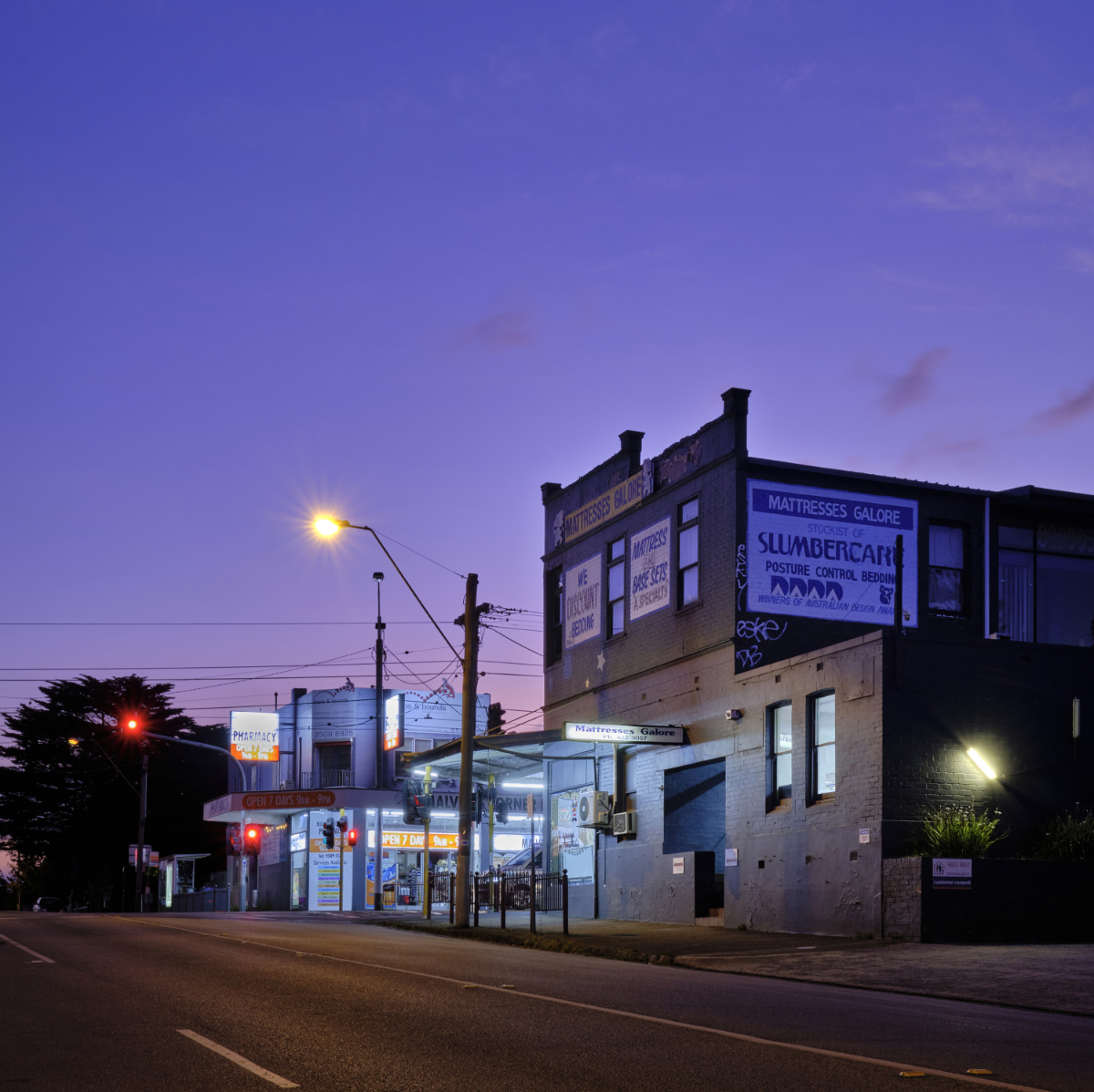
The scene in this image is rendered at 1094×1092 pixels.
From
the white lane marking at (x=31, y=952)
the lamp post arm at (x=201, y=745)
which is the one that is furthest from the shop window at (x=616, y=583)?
the lamp post arm at (x=201, y=745)

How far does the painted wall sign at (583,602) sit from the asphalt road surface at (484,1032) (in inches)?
663

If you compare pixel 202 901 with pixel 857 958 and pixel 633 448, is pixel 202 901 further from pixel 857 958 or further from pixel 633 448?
pixel 857 958

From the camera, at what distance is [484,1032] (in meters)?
9.62

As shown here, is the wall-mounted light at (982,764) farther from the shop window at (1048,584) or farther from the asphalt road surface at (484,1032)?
the asphalt road surface at (484,1032)

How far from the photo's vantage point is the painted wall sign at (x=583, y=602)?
1307 inches

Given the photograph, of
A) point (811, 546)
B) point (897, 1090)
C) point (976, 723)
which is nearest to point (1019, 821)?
point (976, 723)

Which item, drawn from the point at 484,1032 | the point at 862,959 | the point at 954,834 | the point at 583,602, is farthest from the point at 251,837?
the point at 484,1032

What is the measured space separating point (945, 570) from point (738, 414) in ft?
18.7

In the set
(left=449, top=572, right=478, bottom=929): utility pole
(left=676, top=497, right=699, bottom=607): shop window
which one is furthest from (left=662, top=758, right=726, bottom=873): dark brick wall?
(left=449, top=572, right=478, bottom=929): utility pole

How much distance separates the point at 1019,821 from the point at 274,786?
39.8 metres

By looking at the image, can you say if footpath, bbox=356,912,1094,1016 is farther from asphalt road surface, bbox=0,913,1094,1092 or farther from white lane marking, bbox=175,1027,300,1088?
white lane marking, bbox=175,1027,300,1088

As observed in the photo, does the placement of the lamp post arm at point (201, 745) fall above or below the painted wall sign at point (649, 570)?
below

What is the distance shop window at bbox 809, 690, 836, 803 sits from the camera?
23.9 meters

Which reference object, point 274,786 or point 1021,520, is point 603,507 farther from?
point 274,786
